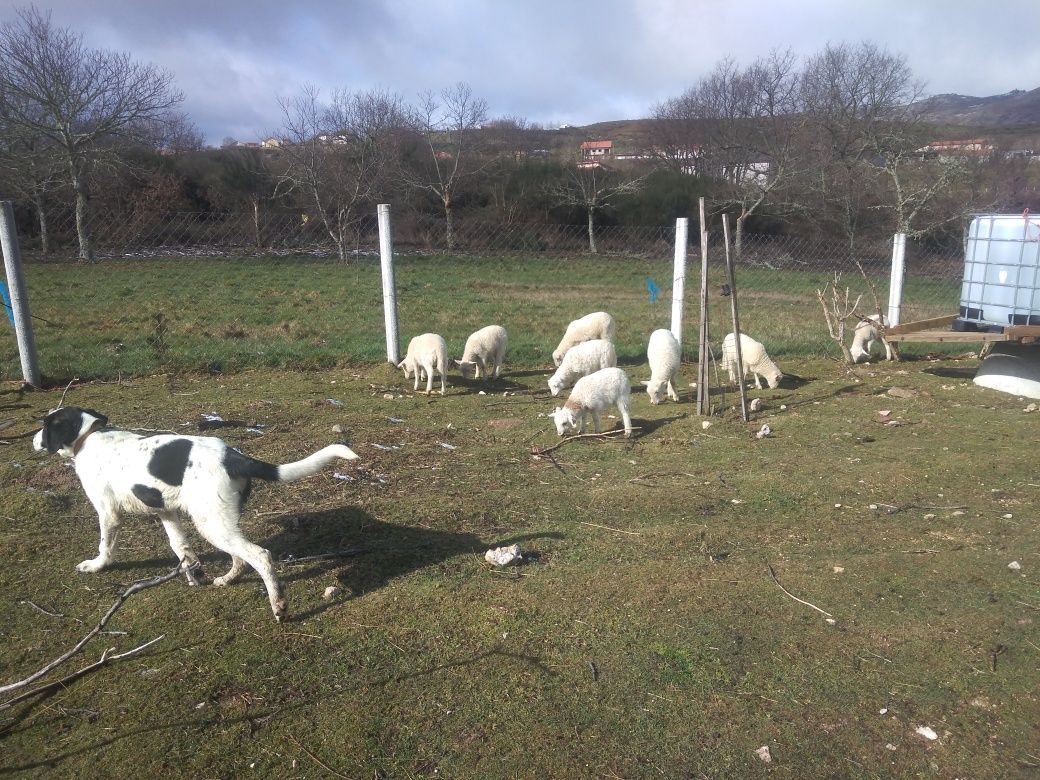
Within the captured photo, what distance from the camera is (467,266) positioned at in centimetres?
1622

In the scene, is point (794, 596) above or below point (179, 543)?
below

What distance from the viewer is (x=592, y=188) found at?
88.0 ft

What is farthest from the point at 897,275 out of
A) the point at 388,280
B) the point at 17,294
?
the point at 17,294

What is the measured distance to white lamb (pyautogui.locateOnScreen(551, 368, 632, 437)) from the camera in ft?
23.3

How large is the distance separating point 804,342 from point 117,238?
40.7 ft

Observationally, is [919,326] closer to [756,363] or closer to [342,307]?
[756,363]

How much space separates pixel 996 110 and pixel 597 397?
81701 mm

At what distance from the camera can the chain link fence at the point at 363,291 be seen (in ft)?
34.4

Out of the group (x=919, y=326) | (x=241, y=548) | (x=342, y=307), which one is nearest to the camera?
(x=241, y=548)

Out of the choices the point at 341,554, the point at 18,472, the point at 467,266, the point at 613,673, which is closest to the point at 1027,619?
the point at 613,673

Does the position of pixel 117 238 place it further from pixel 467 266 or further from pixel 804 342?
pixel 804 342

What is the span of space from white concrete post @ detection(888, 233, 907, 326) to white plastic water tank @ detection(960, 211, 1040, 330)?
1.79 metres

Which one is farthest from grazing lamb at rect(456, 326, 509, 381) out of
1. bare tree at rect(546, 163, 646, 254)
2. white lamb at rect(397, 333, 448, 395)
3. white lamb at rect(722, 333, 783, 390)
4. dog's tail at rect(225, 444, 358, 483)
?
bare tree at rect(546, 163, 646, 254)

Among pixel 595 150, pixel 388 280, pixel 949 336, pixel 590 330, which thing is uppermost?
pixel 595 150
